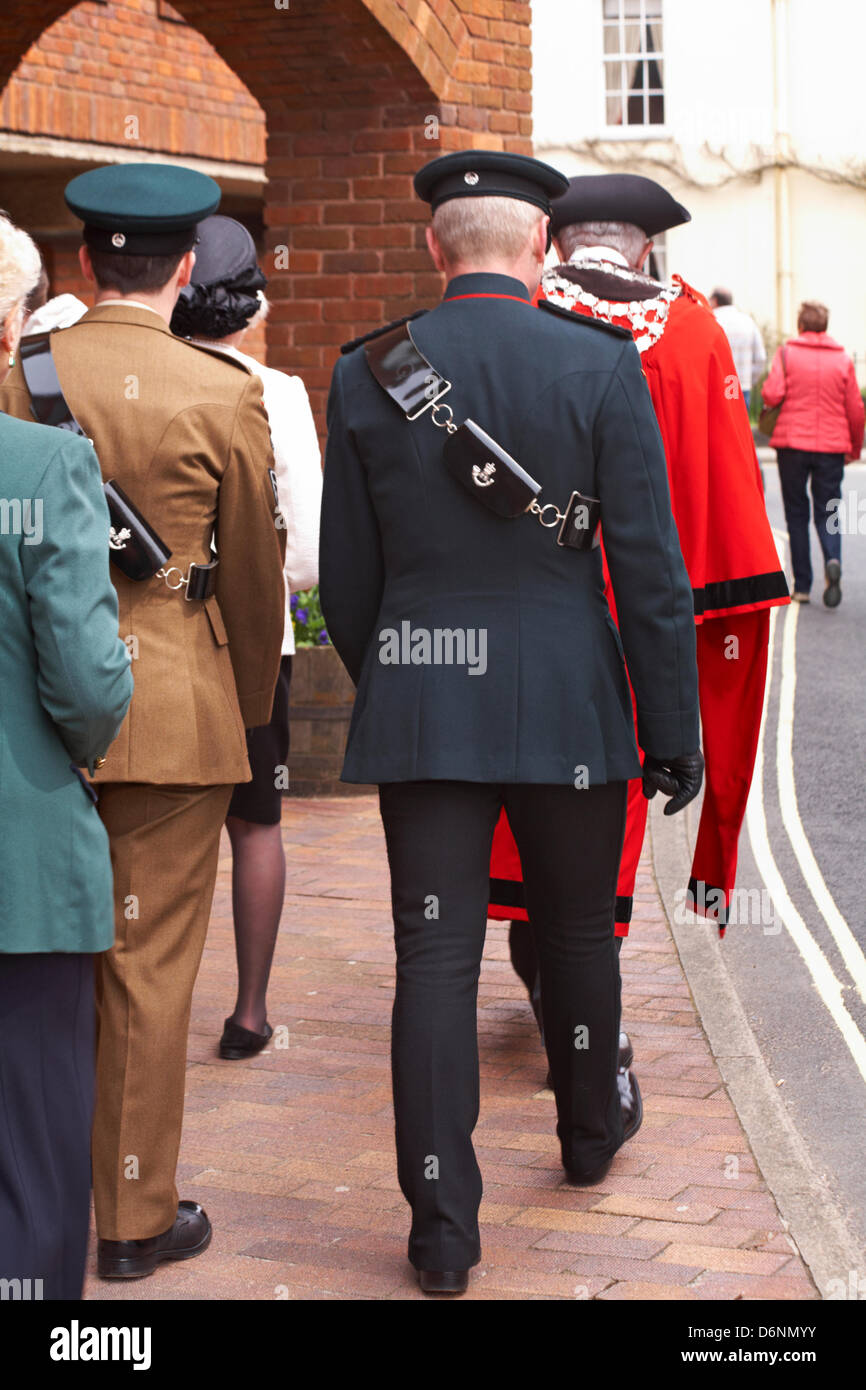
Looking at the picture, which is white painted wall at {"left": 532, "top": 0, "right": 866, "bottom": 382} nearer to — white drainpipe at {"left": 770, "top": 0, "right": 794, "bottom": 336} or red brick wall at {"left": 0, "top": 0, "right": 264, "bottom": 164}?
white drainpipe at {"left": 770, "top": 0, "right": 794, "bottom": 336}

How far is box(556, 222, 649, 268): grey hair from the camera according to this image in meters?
4.40

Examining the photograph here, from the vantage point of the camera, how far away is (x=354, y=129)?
8.73 metres

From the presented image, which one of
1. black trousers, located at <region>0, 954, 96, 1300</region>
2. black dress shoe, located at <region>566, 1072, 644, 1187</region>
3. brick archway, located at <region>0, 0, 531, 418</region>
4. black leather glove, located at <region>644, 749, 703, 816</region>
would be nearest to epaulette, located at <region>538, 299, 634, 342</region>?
black leather glove, located at <region>644, 749, 703, 816</region>

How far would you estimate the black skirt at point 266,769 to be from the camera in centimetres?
479

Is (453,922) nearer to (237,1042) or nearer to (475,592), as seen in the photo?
(475,592)

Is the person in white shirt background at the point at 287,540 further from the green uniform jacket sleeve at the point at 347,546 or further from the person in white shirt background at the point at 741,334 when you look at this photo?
the person in white shirt background at the point at 741,334

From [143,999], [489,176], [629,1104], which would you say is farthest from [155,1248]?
[489,176]

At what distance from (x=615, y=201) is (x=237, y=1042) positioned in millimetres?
2330

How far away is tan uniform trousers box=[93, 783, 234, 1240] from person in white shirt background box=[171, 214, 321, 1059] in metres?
1.05

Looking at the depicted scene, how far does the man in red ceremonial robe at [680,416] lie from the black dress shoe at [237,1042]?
2.86 ft

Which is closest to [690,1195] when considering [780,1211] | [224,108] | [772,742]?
[780,1211]

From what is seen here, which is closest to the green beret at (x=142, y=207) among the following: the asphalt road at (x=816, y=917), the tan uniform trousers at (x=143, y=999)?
the tan uniform trousers at (x=143, y=999)

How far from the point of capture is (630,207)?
4371 millimetres

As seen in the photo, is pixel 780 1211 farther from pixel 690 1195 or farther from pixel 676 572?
pixel 676 572
